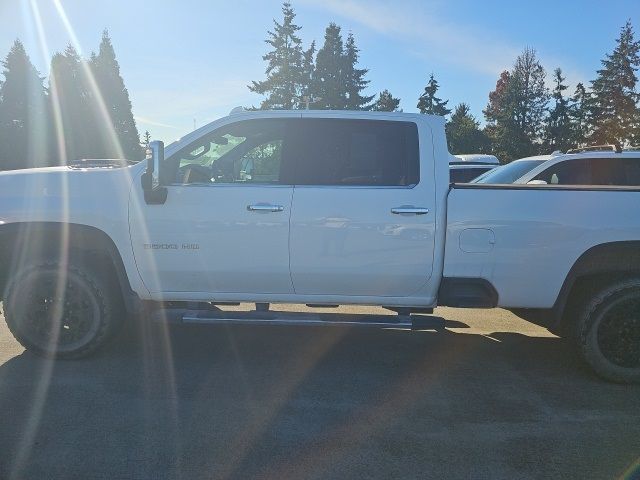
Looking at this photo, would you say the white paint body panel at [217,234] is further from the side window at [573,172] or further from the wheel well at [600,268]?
the side window at [573,172]

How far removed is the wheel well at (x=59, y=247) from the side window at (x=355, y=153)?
162 centimetres

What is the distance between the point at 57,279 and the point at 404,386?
290 centimetres

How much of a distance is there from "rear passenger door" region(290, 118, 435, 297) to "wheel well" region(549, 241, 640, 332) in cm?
109

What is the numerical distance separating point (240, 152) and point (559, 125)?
45992 millimetres

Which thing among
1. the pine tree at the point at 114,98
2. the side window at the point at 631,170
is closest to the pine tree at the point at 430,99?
the pine tree at the point at 114,98

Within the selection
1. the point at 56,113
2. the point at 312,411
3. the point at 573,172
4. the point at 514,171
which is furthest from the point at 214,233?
the point at 56,113

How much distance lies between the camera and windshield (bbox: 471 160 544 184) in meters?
8.46

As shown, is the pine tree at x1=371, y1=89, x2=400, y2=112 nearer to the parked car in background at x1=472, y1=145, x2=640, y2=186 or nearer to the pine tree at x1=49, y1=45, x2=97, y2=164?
the pine tree at x1=49, y1=45, x2=97, y2=164

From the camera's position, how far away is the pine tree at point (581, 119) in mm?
45044

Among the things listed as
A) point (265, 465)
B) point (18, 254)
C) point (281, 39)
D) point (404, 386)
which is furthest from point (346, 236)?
point (281, 39)

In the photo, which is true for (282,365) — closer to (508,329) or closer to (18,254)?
(18,254)

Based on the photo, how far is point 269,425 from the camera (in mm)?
3568

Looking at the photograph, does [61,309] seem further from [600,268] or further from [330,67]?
[330,67]

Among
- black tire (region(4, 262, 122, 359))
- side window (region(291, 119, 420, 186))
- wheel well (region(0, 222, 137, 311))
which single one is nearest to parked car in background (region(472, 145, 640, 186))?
side window (region(291, 119, 420, 186))
